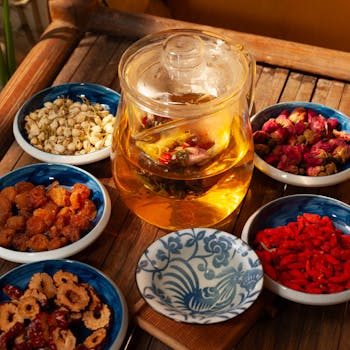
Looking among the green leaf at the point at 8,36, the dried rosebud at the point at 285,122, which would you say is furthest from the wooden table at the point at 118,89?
the green leaf at the point at 8,36

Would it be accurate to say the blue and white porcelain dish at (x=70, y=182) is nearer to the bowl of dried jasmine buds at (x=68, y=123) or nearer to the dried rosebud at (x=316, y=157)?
the bowl of dried jasmine buds at (x=68, y=123)

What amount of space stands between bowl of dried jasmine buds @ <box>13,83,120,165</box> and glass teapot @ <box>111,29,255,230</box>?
5.8 inches

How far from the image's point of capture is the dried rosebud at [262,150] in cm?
123

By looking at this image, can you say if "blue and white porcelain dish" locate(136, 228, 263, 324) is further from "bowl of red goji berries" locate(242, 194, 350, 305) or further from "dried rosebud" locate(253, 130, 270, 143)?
"dried rosebud" locate(253, 130, 270, 143)

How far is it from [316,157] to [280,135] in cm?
9

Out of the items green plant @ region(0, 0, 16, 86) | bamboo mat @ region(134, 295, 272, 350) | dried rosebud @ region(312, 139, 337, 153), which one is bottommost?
green plant @ region(0, 0, 16, 86)

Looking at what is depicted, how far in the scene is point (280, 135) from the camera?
125 cm

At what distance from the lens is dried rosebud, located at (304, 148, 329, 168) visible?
120cm

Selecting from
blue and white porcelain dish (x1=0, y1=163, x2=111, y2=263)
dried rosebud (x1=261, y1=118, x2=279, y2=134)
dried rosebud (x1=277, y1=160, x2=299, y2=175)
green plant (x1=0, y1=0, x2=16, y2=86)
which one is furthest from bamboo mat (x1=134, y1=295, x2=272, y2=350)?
green plant (x1=0, y1=0, x2=16, y2=86)

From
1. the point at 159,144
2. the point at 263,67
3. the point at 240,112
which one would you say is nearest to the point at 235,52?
the point at 240,112

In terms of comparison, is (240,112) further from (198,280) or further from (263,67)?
(263,67)

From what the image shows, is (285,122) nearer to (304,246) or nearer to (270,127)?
(270,127)

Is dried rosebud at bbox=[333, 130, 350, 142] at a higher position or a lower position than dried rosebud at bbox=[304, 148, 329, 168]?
lower

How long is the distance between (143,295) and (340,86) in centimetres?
77
